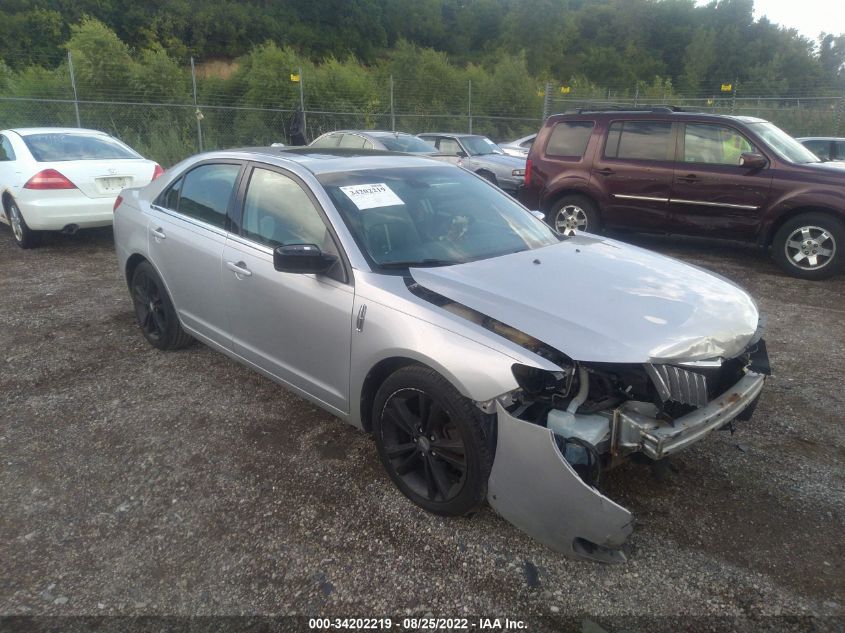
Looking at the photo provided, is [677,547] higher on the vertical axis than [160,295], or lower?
lower

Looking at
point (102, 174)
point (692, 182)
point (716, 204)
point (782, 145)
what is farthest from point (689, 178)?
point (102, 174)

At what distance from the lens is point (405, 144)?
12188mm

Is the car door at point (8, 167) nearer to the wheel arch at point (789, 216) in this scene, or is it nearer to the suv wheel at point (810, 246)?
the wheel arch at point (789, 216)

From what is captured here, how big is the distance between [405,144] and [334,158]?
351 inches

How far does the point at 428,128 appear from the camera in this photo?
22.1 metres

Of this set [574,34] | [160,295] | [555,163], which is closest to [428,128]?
[555,163]

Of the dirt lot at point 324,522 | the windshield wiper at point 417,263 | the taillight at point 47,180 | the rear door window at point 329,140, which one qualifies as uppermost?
the rear door window at point 329,140

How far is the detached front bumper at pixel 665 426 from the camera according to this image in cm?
235

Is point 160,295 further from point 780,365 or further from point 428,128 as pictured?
point 428,128

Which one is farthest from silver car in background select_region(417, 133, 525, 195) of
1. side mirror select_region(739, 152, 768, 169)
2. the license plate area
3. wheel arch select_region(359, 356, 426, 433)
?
wheel arch select_region(359, 356, 426, 433)

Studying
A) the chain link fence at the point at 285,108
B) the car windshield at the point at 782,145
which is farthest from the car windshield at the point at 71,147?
the car windshield at the point at 782,145

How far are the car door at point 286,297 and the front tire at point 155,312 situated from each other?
37.7 inches

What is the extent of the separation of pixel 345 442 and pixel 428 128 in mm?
20174

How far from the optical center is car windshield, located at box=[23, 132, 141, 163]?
754 centimetres
